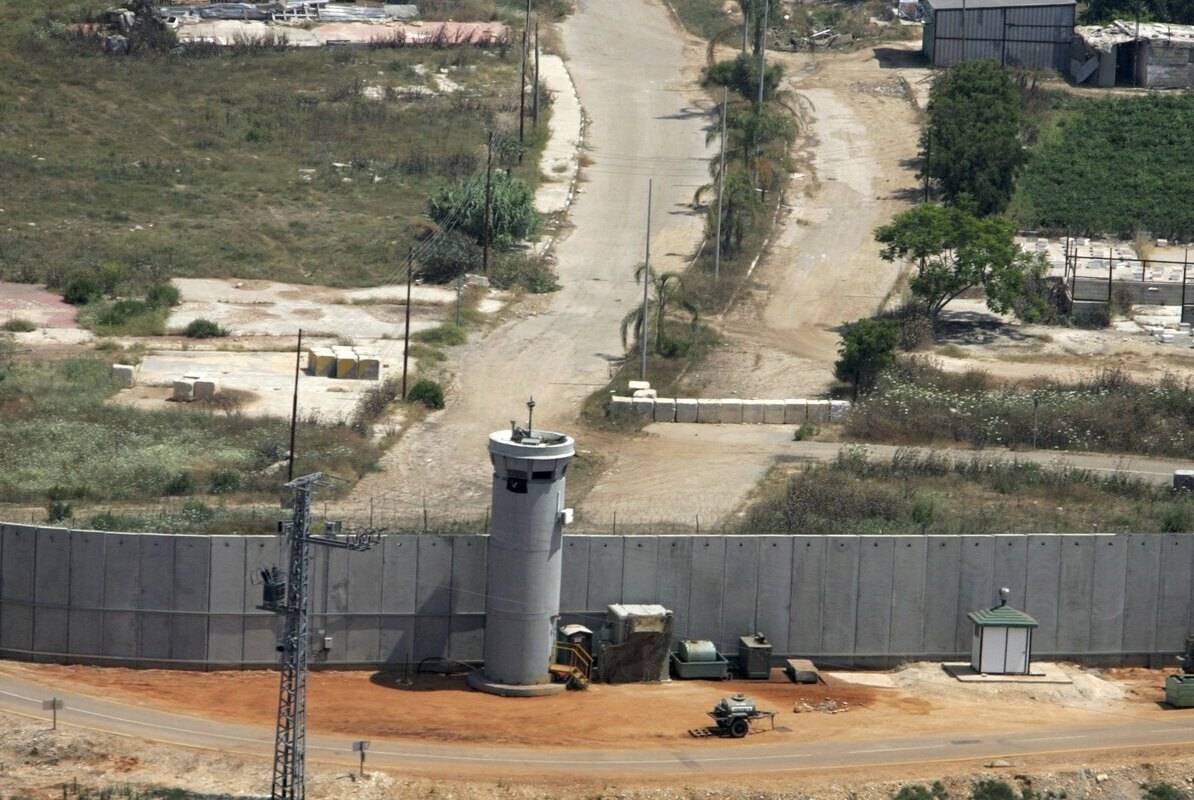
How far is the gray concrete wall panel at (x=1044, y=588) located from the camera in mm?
46844

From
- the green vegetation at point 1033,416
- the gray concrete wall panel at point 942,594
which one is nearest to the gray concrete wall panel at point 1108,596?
the gray concrete wall panel at point 942,594

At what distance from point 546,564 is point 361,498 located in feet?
48.7

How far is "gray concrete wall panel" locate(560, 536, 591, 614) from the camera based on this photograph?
4506 centimetres

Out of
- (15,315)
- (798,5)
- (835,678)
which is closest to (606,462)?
(835,678)

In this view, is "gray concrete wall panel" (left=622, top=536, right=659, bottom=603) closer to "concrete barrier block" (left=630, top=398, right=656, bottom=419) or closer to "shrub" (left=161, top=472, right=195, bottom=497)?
"shrub" (left=161, top=472, right=195, bottom=497)

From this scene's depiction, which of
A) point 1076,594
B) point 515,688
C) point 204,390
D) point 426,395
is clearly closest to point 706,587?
point 515,688

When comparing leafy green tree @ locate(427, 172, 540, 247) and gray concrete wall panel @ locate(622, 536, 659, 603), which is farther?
leafy green tree @ locate(427, 172, 540, 247)

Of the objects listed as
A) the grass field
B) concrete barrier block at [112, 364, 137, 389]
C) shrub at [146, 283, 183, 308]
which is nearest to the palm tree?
the grass field

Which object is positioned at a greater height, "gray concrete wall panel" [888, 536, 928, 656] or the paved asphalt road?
"gray concrete wall panel" [888, 536, 928, 656]

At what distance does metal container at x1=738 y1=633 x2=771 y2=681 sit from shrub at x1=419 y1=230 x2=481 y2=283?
3910 centimetres

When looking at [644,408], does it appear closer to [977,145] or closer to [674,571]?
[674,571]

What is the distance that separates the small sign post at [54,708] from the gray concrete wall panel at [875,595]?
1584 cm

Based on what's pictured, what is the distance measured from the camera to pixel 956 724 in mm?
43719

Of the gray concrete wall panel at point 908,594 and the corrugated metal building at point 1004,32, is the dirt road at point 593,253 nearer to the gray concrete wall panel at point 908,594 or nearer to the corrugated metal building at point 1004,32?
the corrugated metal building at point 1004,32
